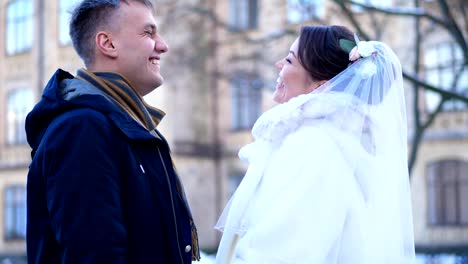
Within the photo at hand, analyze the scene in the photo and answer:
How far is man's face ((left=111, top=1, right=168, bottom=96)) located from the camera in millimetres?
3012

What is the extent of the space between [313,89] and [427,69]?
19.4m

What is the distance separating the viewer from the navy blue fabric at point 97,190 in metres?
2.53

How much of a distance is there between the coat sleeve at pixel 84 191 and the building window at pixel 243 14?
77.9 ft

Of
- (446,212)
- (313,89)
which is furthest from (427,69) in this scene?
(313,89)

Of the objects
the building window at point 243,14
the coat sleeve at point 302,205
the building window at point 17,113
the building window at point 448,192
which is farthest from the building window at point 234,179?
the coat sleeve at point 302,205

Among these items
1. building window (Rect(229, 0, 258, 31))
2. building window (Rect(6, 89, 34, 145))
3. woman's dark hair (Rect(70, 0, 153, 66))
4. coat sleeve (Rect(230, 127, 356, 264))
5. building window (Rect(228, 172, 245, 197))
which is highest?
building window (Rect(229, 0, 258, 31))

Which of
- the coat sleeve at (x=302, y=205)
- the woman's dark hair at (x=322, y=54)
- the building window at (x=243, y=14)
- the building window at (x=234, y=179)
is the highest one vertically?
the building window at (x=243, y=14)

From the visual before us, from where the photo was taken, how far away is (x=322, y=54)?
351 centimetres

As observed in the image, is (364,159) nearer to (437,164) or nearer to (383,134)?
(383,134)

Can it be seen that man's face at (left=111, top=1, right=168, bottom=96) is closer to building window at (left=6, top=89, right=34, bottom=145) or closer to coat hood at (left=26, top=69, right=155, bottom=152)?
coat hood at (left=26, top=69, right=155, bottom=152)

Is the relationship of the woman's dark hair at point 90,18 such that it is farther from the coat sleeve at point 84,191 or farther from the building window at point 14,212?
the building window at point 14,212

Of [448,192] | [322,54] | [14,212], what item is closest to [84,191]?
[322,54]

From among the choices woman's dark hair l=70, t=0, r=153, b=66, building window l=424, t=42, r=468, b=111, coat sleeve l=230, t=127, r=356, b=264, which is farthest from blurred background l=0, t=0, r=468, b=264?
woman's dark hair l=70, t=0, r=153, b=66

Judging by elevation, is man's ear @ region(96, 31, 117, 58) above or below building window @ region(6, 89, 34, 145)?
above
